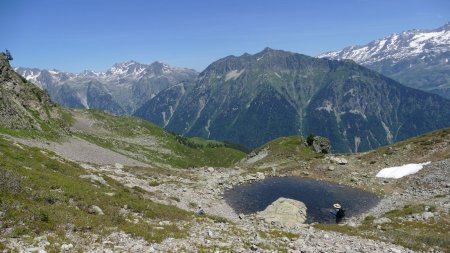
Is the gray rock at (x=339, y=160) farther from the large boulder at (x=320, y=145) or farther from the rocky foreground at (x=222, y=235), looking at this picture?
the large boulder at (x=320, y=145)

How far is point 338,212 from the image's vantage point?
Result: 194ft

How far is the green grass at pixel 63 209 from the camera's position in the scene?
24.6m

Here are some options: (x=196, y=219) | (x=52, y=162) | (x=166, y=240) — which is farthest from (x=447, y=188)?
(x=52, y=162)

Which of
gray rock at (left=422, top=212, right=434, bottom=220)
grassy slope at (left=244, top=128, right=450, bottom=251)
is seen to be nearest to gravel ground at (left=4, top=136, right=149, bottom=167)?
grassy slope at (left=244, top=128, right=450, bottom=251)

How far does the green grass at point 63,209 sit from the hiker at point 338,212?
30.1 meters

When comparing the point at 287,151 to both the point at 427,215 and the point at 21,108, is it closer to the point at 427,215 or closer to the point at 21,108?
the point at 427,215

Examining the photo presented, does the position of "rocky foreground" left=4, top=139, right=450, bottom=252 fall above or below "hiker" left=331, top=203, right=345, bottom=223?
above

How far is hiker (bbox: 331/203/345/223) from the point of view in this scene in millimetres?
57709

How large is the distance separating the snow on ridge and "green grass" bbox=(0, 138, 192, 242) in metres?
60.6

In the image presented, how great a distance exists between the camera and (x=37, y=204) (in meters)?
27.5

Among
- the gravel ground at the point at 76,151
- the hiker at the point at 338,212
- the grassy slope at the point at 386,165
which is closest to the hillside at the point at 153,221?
the grassy slope at the point at 386,165

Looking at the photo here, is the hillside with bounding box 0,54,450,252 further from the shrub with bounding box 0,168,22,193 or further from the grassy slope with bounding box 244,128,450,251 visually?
the grassy slope with bounding box 244,128,450,251

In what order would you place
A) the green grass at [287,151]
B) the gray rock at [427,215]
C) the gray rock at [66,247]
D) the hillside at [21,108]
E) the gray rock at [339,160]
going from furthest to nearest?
the green grass at [287,151] → the gray rock at [339,160] → the hillside at [21,108] → the gray rock at [427,215] → the gray rock at [66,247]

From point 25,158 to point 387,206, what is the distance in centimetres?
5654
